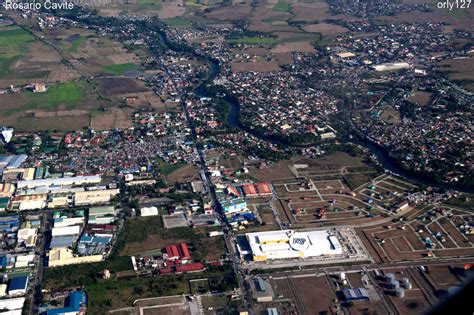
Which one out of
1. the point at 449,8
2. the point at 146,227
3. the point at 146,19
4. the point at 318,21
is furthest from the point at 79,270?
the point at 449,8

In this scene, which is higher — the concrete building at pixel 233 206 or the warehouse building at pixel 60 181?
the warehouse building at pixel 60 181

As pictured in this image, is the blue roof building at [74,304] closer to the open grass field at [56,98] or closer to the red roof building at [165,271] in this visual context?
the red roof building at [165,271]

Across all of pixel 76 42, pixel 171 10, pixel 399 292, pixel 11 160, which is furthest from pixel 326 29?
pixel 399 292

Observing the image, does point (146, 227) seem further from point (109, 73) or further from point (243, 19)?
point (243, 19)

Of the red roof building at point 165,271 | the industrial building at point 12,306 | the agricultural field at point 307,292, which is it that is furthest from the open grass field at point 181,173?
the industrial building at point 12,306

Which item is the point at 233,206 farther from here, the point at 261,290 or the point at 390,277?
the point at 390,277

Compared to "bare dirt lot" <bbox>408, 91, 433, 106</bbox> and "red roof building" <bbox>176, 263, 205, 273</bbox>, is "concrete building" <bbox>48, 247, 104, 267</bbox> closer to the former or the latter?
"red roof building" <bbox>176, 263, 205, 273</bbox>
